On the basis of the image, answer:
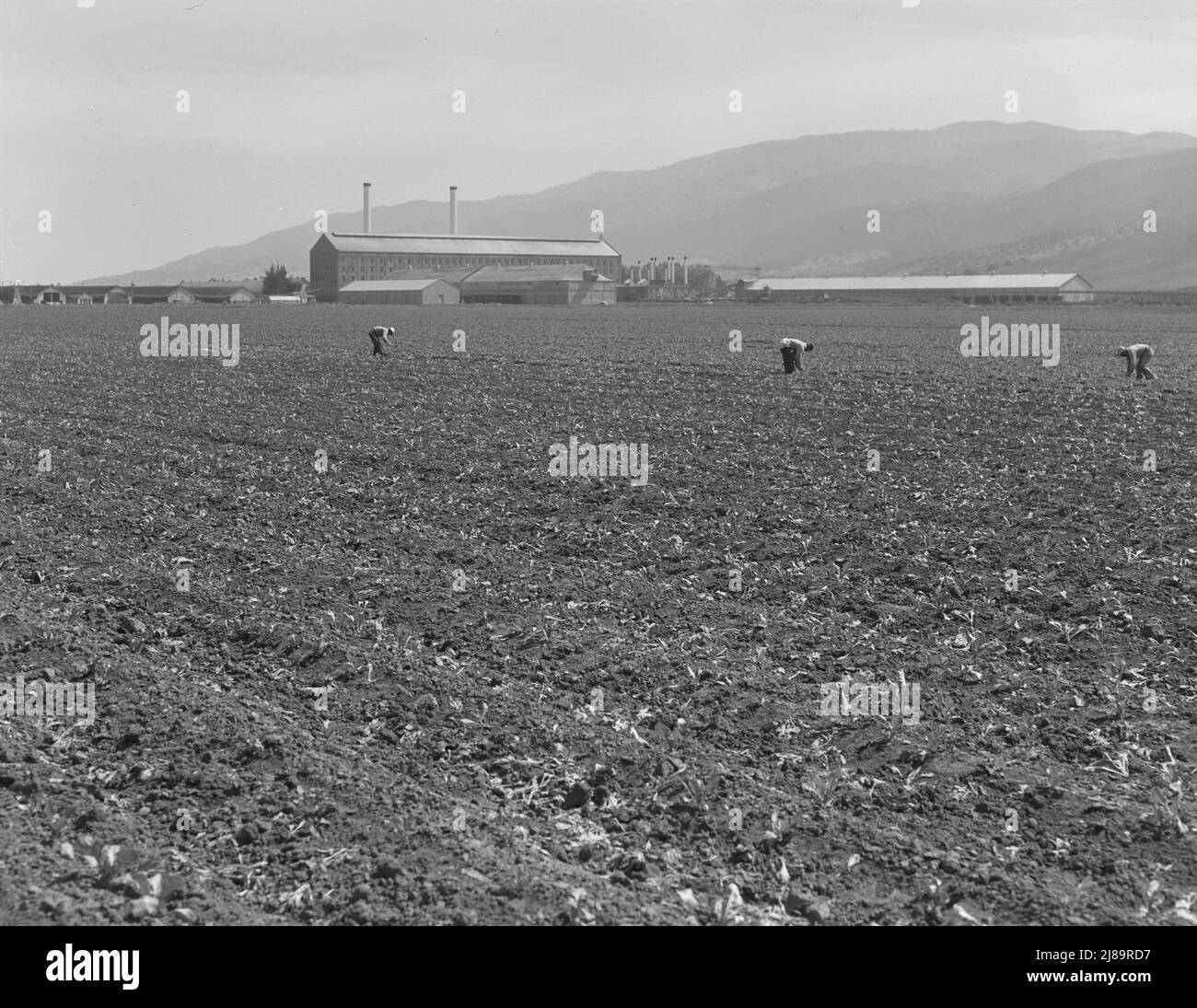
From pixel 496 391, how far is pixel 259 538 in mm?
15881

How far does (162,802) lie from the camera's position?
688cm

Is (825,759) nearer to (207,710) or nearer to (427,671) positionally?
(427,671)

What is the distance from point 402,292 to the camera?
156250 millimetres

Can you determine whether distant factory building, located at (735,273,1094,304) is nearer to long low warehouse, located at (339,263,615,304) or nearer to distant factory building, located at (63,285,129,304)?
long low warehouse, located at (339,263,615,304)

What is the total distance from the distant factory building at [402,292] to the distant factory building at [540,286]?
2.99 m

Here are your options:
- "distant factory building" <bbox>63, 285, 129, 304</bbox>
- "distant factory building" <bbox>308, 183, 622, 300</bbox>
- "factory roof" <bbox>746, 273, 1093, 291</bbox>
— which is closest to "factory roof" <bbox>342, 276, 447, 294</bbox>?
"distant factory building" <bbox>308, 183, 622, 300</bbox>

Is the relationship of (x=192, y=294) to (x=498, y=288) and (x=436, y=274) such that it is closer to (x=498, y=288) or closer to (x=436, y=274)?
(x=436, y=274)

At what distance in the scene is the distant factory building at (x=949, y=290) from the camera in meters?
131

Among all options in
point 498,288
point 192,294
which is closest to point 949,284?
point 498,288

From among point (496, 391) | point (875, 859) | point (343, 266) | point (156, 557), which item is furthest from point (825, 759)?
point (343, 266)

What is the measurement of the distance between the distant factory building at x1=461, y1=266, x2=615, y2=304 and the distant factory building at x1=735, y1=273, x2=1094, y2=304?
57.0 feet

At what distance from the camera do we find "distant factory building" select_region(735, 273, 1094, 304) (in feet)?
429

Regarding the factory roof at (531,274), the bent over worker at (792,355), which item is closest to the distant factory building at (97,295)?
the factory roof at (531,274)

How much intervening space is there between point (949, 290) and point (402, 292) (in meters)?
66.3
